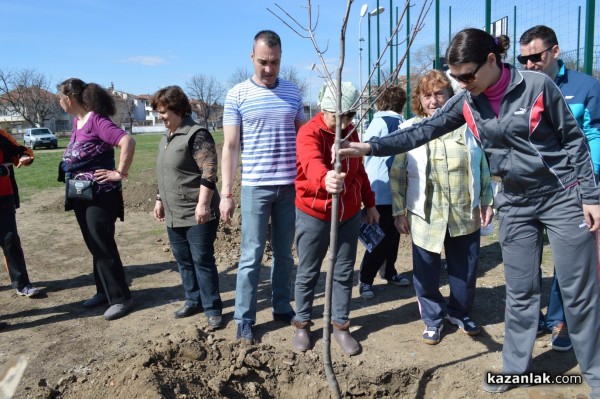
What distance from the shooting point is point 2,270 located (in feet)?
17.8

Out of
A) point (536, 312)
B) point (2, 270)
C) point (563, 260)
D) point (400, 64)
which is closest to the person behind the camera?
point (400, 64)

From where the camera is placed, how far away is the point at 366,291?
438 cm

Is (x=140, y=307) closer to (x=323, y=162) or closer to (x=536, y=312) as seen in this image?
(x=323, y=162)

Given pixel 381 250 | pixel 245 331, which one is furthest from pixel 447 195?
pixel 245 331

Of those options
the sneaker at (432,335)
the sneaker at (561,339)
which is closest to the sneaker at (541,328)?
the sneaker at (561,339)

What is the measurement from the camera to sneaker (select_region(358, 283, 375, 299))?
14.3 feet

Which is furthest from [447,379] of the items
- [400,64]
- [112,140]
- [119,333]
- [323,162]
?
[112,140]

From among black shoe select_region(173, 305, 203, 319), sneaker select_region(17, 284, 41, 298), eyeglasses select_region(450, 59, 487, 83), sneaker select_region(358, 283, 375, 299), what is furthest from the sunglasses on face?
sneaker select_region(17, 284, 41, 298)

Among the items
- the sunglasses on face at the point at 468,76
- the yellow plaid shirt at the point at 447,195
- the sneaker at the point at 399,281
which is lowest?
the sneaker at the point at 399,281

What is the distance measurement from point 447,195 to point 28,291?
3981 mm

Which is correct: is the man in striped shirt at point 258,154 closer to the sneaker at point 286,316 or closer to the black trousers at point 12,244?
the sneaker at point 286,316

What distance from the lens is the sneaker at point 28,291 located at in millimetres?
4578

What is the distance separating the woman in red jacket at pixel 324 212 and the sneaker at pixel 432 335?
1.70 ft

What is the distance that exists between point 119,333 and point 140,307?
0.55 m
